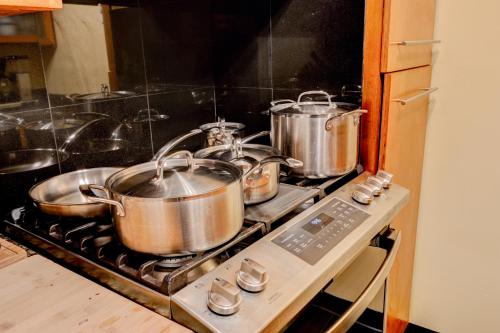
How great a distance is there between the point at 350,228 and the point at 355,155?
0.36 m

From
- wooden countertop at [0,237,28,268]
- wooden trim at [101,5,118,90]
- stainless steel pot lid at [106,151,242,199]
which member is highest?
wooden trim at [101,5,118,90]

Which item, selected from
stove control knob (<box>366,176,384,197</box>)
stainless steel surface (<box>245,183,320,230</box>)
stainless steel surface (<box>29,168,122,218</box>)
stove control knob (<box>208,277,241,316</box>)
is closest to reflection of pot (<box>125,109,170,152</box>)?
stainless steel surface (<box>29,168,122,218</box>)

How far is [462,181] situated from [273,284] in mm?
1245

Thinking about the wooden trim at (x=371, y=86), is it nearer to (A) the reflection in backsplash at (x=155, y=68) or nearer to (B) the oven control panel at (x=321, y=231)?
(A) the reflection in backsplash at (x=155, y=68)

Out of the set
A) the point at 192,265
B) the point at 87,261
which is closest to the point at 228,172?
the point at 192,265

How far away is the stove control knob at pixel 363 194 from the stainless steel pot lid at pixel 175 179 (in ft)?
1.31

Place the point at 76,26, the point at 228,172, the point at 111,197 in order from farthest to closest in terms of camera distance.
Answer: the point at 76,26 → the point at 228,172 → the point at 111,197

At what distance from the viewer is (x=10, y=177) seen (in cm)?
115

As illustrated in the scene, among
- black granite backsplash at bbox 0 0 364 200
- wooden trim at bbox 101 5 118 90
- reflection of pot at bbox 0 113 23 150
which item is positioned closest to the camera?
reflection of pot at bbox 0 113 23 150

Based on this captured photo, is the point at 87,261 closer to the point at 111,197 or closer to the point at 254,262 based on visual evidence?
the point at 111,197

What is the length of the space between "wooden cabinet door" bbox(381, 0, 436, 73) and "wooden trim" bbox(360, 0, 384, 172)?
21mm

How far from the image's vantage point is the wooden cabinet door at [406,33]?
1231 mm

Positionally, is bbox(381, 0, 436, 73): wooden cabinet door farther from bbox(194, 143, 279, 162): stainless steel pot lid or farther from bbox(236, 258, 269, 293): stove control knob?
bbox(236, 258, 269, 293): stove control knob

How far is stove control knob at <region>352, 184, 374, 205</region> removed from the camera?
3.76ft
